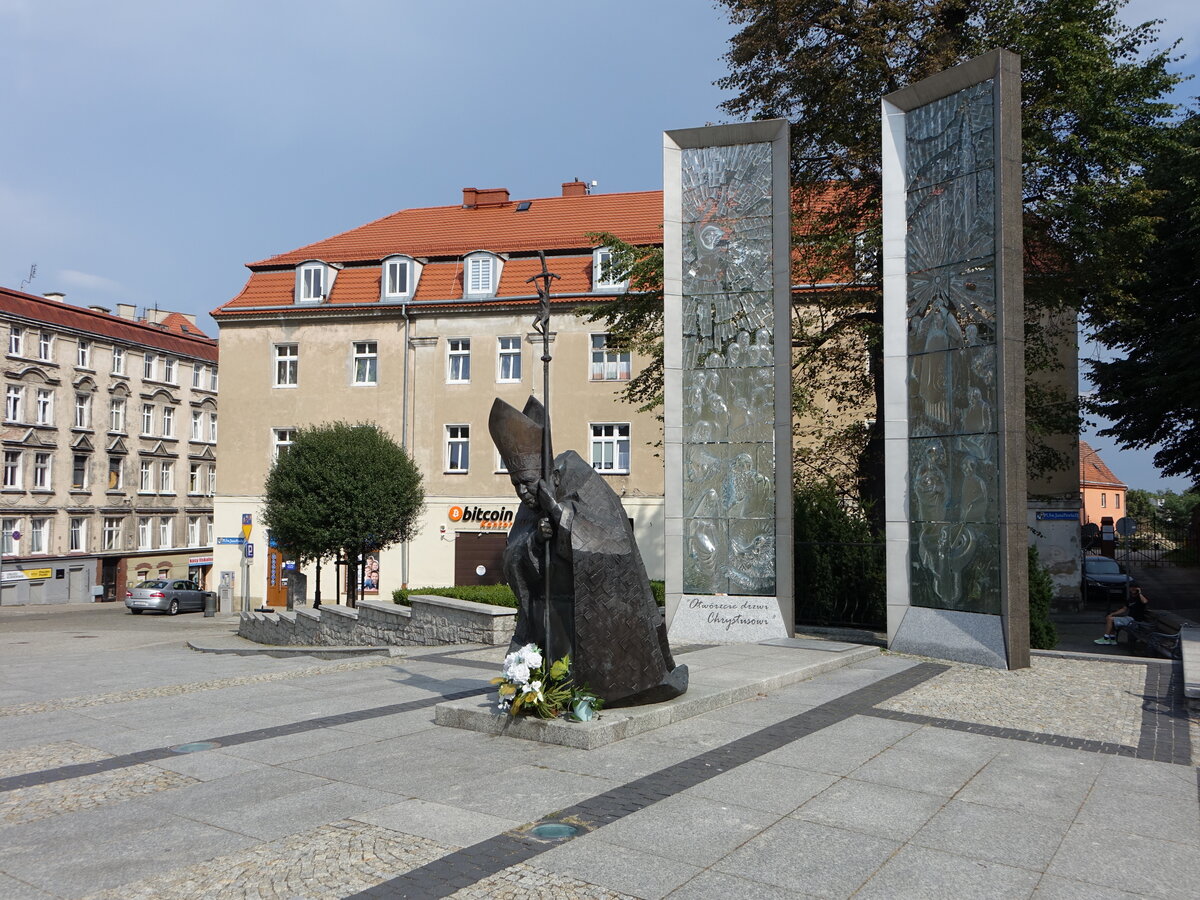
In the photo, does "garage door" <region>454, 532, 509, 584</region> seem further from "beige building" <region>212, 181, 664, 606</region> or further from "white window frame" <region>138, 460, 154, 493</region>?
"white window frame" <region>138, 460, 154, 493</region>

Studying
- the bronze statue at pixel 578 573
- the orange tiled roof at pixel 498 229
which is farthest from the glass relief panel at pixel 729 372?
the orange tiled roof at pixel 498 229

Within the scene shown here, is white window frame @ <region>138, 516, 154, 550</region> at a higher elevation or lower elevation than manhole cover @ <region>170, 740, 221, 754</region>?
higher

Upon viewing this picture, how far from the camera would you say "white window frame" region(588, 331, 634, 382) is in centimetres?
3189

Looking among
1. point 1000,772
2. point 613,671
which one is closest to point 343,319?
point 613,671

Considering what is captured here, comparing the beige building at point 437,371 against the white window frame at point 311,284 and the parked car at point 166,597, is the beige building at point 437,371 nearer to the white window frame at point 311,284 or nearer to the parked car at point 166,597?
the white window frame at point 311,284

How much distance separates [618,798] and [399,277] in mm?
29997

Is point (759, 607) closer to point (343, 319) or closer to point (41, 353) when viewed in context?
point (343, 319)

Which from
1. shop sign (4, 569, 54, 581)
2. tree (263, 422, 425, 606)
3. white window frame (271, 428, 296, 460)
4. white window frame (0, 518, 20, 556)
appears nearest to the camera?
tree (263, 422, 425, 606)

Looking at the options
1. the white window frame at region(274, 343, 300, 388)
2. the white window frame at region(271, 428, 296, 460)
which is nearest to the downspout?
the white window frame at region(274, 343, 300, 388)

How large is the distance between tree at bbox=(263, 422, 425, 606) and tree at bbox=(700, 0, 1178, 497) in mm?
12654

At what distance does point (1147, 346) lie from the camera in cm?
2627

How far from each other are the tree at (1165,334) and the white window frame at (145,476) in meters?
43.1

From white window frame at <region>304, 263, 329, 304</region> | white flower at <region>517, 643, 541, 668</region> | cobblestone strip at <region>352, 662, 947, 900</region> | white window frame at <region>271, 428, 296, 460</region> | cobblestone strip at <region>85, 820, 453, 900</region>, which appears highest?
white window frame at <region>304, 263, 329, 304</region>

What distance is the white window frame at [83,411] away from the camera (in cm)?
4572
